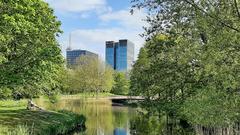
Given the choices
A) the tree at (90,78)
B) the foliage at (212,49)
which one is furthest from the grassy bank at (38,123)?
the tree at (90,78)

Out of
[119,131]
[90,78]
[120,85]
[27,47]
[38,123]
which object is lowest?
[119,131]

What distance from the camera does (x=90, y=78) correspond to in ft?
383

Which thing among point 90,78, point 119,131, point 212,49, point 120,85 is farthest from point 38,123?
point 120,85

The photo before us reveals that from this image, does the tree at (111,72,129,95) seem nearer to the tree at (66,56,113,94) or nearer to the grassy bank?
the tree at (66,56,113,94)

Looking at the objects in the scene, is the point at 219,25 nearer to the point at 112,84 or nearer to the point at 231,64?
the point at 231,64

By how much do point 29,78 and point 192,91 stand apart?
1095cm

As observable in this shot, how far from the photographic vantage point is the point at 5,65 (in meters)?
24.8

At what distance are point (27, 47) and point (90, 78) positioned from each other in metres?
91.7

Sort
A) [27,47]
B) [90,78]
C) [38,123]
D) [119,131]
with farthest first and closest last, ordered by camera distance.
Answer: [90,78], [119,131], [38,123], [27,47]

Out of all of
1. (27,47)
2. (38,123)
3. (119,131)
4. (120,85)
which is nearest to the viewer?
(27,47)

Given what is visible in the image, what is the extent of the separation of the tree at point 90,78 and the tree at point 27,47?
286ft

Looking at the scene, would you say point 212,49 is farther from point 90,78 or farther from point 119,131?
point 90,78

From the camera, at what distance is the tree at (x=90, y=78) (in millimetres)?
116062

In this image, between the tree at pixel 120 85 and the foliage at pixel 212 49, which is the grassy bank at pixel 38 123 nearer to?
the foliage at pixel 212 49
